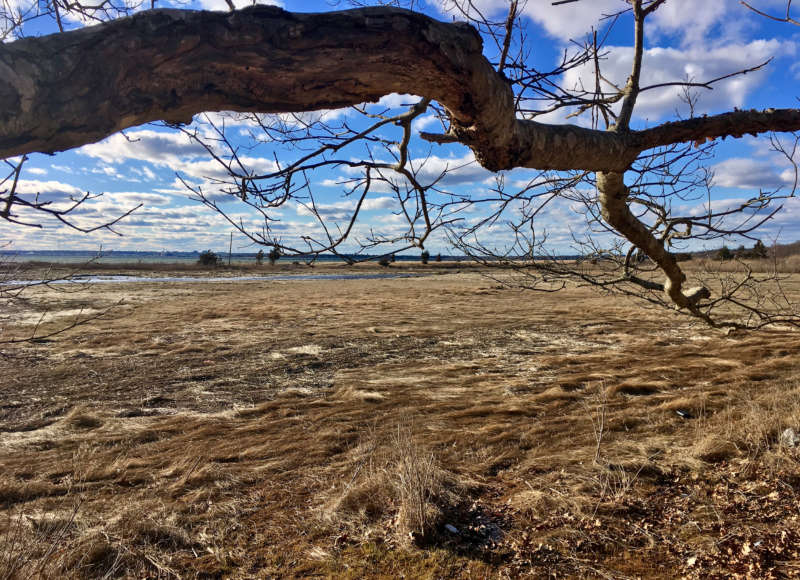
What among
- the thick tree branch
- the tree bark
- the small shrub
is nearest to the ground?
the thick tree branch

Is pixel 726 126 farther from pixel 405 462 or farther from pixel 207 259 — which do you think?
pixel 207 259

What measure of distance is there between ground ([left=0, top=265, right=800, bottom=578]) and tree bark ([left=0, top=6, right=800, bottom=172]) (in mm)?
2534

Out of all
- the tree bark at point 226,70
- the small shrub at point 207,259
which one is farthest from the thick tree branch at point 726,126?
the small shrub at point 207,259

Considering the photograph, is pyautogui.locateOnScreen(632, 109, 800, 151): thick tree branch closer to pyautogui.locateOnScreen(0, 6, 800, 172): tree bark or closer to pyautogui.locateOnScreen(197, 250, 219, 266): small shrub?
pyautogui.locateOnScreen(0, 6, 800, 172): tree bark

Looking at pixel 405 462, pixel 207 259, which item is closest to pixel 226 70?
pixel 405 462

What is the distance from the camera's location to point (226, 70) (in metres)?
1.50

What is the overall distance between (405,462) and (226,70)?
3.00m

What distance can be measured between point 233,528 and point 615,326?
11553mm

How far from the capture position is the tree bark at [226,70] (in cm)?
131

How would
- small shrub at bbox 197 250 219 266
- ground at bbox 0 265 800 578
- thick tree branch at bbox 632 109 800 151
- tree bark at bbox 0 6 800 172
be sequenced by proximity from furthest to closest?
small shrub at bbox 197 250 219 266
ground at bbox 0 265 800 578
thick tree branch at bbox 632 109 800 151
tree bark at bbox 0 6 800 172

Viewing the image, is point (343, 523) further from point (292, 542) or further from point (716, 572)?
point (716, 572)

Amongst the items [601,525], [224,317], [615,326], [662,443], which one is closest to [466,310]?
[615,326]

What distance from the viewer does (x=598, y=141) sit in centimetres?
235

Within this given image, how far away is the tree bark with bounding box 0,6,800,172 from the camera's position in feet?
4.29
